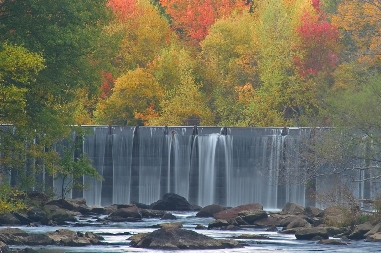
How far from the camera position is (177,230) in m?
38.9

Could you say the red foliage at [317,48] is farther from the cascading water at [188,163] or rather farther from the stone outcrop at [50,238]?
the stone outcrop at [50,238]

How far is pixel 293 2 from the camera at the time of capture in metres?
83.8

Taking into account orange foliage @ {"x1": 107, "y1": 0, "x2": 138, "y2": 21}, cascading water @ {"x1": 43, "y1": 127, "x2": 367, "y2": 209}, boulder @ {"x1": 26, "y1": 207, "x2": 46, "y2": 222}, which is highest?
orange foliage @ {"x1": 107, "y1": 0, "x2": 138, "y2": 21}

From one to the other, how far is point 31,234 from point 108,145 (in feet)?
73.1

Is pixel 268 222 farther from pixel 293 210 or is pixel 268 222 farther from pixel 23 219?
pixel 23 219

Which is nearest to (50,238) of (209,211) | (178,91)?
(209,211)

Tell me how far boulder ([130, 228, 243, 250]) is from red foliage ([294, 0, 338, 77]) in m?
35.5

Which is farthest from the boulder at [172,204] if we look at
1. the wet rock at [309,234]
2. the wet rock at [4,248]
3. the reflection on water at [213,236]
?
the wet rock at [4,248]

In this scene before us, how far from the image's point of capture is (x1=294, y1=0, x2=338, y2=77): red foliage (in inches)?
2852

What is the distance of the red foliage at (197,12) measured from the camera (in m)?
85.2

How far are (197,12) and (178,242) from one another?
5049 centimetres

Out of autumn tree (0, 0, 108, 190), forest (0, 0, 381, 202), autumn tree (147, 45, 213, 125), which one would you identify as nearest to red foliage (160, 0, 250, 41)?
forest (0, 0, 381, 202)

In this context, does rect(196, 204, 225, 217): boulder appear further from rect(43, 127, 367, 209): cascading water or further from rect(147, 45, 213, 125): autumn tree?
rect(147, 45, 213, 125): autumn tree

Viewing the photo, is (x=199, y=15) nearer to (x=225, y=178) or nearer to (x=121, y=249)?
(x=225, y=178)
